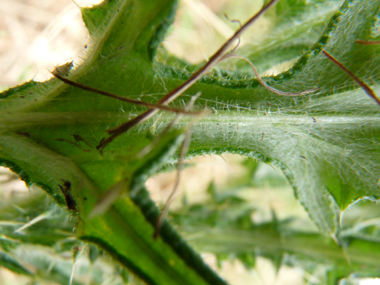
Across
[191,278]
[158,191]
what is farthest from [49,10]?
[191,278]

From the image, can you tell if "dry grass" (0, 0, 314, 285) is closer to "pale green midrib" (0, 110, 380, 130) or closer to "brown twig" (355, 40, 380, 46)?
"pale green midrib" (0, 110, 380, 130)

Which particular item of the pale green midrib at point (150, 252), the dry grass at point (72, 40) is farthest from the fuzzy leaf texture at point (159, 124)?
the dry grass at point (72, 40)

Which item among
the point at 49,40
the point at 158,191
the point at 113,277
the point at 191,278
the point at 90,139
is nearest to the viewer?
the point at 191,278

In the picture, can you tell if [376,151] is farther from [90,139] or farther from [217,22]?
[217,22]

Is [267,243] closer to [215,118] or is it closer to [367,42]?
[215,118]

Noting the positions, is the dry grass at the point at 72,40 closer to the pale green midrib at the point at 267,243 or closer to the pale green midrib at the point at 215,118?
the pale green midrib at the point at 267,243

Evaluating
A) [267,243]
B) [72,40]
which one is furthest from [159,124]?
[72,40]
